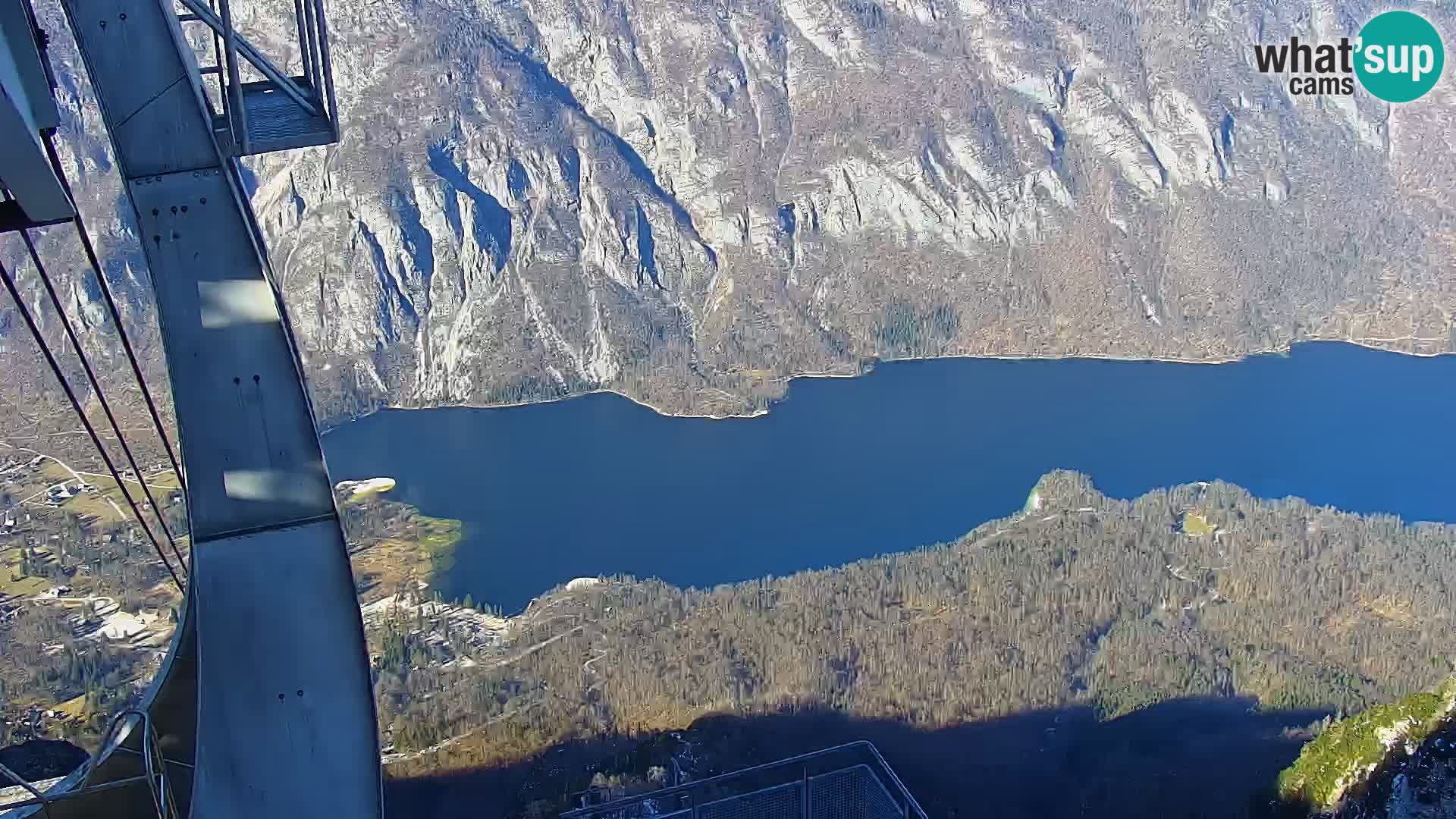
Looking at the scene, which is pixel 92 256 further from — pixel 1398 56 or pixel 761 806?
pixel 1398 56

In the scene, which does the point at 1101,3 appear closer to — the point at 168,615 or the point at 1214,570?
the point at 1214,570

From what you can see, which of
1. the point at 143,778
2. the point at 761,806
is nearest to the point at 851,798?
the point at 761,806

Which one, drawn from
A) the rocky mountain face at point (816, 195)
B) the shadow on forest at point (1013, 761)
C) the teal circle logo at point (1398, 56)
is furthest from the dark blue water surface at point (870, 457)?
the teal circle logo at point (1398, 56)

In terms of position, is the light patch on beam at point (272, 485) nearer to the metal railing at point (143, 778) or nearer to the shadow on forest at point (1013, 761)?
the metal railing at point (143, 778)

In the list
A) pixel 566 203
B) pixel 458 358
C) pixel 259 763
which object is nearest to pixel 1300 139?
pixel 566 203

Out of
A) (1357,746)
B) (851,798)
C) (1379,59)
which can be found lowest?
(851,798)

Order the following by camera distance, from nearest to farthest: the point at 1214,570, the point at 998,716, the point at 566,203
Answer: the point at 998,716 → the point at 1214,570 → the point at 566,203

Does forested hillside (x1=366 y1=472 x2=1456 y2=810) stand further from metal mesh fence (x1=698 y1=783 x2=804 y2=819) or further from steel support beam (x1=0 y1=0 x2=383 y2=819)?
steel support beam (x1=0 y1=0 x2=383 y2=819)
